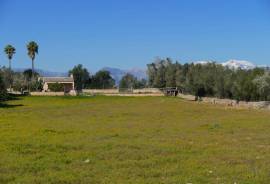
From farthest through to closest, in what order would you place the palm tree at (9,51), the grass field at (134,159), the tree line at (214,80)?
1. the palm tree at (9,51)
2. the tree line at (214,80)
3. the grass field at (134,159)

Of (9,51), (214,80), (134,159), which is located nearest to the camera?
(134,159)

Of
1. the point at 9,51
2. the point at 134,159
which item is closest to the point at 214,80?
the point at 9,51

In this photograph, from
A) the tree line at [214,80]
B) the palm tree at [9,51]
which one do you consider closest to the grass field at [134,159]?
the tree line at [214,80]

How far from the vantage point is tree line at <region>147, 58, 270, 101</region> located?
96.0 meters

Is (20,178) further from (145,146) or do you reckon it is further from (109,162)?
(145,146)

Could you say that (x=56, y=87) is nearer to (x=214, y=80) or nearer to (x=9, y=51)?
(x=9, y=51)

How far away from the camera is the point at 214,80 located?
12531cm

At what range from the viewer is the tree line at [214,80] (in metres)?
96.0

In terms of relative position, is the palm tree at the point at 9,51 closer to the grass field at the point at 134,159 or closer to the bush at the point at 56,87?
the bush at the point at 56,87

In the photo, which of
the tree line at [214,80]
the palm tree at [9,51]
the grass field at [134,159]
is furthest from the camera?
the palm tree at [9,51]

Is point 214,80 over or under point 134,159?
over

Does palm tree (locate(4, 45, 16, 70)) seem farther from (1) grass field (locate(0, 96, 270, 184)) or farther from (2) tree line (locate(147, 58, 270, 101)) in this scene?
(1) grass field (locate(0, 96, 270, 184))

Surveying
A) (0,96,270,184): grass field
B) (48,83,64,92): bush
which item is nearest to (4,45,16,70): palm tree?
(48,83,64,92): bush

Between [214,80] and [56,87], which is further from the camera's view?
[56,87]
